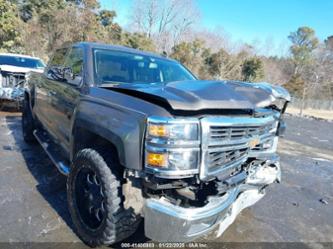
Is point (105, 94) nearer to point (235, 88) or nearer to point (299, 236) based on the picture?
point (235, 88)

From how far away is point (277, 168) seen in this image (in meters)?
3.29

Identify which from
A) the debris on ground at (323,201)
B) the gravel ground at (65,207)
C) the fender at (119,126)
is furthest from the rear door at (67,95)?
the debris on ground at (323,201)

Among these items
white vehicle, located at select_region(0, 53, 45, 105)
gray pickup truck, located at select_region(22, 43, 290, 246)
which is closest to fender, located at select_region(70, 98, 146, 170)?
gray pickup truck, located at select_region(22, 43, 290, 246)

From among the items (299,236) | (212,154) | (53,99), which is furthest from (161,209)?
(53,99)

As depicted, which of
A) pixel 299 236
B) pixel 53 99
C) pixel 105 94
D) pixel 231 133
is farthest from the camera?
pixel 53 99

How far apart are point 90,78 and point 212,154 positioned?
5.39 feet

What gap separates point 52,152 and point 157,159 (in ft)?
8.53

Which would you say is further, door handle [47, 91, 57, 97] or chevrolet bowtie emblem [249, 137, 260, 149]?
door handle [47, 91, 57, 97]

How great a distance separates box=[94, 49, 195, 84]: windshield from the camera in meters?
3.43

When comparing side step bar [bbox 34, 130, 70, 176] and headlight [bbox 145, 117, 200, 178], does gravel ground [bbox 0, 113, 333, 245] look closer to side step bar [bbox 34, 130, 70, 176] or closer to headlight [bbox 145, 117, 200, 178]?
side step bar [bbox 34, 130, 70, 176]

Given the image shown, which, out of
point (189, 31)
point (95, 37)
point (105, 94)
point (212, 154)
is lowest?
point (212, 154)

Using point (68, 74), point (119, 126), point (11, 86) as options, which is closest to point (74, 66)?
point (68, 74)

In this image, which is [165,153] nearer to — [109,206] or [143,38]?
[109,206]

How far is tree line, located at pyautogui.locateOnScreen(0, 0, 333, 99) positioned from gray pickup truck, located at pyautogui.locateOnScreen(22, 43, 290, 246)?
10.6m
